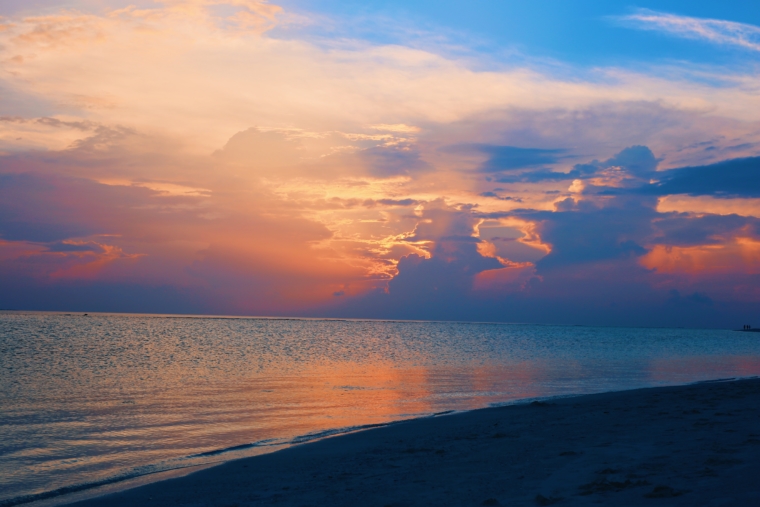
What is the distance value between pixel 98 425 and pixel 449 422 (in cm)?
1120

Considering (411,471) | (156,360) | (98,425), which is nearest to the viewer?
(411,471)

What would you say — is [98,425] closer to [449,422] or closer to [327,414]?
[327,414]

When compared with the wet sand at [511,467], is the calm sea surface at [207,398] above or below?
below

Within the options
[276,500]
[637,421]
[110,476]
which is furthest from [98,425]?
[637,421]

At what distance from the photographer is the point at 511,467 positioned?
442 inches

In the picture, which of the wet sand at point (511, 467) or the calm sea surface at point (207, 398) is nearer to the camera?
the wet sand at point (511, 467)

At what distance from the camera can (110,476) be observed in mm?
12430

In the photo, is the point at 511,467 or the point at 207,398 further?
the point at 207,398

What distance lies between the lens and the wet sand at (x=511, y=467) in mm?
8945

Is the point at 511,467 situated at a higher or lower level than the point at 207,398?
higher

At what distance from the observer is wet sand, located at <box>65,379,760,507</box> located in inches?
352

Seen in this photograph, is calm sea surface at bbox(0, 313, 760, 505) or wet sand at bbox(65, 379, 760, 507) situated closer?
wet sand at bbox(65, 379, 760, 507)

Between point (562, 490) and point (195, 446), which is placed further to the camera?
point (195, 446)

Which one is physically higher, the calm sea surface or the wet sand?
the wet sand
